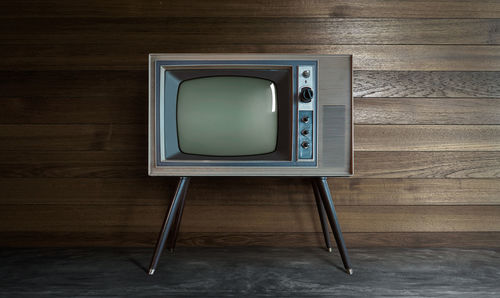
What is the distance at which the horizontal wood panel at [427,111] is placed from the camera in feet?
4.26

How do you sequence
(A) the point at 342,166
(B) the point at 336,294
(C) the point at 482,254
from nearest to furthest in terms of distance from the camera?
1. (B) the point at 336,294
2. (A) the point at 342,166
3. (C) the point at 482,254

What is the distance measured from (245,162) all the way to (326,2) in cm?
77

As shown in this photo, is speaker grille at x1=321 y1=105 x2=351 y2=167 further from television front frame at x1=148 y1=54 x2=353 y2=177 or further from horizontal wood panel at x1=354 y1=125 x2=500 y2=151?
horizontal wood panel at x1=354 y1=125 x2=500 y2=151

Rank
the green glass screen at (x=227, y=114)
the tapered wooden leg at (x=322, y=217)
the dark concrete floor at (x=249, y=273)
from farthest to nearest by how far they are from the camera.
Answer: the tapered wooden leg at (x=322, y=217)
the green glass screen at (x=227, y=114)
the dark concrete floor at (x=249, y=273)

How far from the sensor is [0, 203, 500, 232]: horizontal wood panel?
1.30 metres

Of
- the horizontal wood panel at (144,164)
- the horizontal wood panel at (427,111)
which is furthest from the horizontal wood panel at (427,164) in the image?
the horizontal wood panel at (427,111)

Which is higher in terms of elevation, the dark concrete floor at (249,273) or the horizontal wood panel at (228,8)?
the horizontal wood panel at (228,8)

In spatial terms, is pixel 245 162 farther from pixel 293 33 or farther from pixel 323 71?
pixel 293 33

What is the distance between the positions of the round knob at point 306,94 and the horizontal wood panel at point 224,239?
1.95 ft

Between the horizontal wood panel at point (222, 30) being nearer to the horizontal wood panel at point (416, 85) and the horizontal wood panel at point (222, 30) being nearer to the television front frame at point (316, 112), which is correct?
the horizontal wood panel at point (416, 85)

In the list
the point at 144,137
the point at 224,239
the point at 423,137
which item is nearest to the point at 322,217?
the point at 224,239

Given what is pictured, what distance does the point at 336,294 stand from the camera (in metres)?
0.91

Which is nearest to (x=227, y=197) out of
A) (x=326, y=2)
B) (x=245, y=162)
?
(x=245, y=162)

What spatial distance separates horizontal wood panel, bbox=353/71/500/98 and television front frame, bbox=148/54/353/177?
0.33 meters
